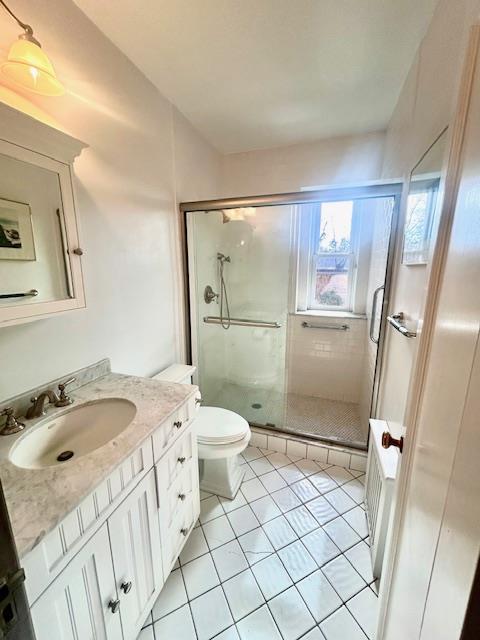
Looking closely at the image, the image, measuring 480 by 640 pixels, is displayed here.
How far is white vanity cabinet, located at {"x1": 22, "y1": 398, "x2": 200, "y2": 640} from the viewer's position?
65 cm

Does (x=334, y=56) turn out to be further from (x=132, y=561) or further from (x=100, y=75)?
(x=132, y=561)

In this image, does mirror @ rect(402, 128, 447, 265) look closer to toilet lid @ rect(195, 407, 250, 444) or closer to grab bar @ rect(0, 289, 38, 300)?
toilet lid @ rect(195, 407, 250, 444)

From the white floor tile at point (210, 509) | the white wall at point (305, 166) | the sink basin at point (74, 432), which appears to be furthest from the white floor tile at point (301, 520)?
the white wall at point (305, 166)

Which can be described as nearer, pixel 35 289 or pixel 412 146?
pixel 35 289

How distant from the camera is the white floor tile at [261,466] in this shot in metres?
1.92

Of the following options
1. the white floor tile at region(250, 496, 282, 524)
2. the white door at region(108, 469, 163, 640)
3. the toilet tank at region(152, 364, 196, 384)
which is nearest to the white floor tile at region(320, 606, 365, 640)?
the white floor tile at region(250, 496, 282, 524)

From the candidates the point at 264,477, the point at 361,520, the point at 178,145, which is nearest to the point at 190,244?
the point at 178,145

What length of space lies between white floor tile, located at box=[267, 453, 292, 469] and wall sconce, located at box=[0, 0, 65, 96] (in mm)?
2312

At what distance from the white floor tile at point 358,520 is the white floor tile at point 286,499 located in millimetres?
285

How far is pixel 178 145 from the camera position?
1935 millimetres

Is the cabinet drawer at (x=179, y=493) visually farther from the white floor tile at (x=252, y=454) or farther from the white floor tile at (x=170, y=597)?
the white floor tile at (x=252, y=454)

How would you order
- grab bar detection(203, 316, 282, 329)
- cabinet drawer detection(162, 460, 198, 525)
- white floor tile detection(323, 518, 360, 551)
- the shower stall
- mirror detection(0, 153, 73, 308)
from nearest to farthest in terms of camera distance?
mirror detection(0, 153, 73, 308)
cabinet drawer detection(162, 460, 198, 525)
white floor tile detection(323, 518, 360, 551)
the shower stall
grab bar detection(203, 316, 282, 329)

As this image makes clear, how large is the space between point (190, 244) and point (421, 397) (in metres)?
1.85

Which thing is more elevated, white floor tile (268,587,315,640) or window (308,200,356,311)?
window (308,200,356,311)
